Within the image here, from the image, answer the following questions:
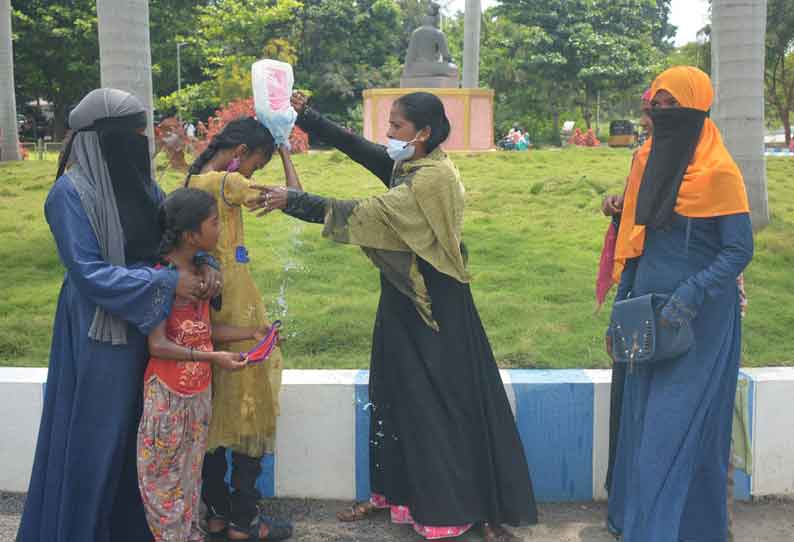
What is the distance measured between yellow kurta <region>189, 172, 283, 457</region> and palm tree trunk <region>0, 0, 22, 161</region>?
1264cm

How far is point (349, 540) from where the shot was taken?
11.6 feet

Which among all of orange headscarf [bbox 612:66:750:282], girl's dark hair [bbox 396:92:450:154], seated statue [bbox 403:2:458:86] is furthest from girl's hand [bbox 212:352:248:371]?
seated statue [bbox 403:2:458:86]

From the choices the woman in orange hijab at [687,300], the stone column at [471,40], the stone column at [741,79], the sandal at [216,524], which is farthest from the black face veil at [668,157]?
the stone column at [471,40]

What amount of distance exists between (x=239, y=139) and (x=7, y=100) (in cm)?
1289

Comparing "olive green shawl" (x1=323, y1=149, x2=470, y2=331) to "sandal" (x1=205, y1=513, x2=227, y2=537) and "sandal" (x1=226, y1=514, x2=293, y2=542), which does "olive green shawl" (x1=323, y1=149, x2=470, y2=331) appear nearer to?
"sandal" (x1=226, y1=514, x2=293, y2=542)

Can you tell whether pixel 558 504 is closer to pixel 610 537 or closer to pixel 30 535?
pixel 610 537

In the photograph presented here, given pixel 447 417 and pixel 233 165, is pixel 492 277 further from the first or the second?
pixel 233 165

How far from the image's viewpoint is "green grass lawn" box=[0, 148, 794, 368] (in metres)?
4.82

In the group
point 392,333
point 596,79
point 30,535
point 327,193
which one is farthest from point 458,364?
point 596,79

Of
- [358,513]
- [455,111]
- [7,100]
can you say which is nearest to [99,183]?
[358,513]

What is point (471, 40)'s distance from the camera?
57.2ft

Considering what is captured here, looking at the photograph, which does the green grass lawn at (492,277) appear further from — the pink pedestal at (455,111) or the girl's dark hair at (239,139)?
the pink pedestal at (455,111)

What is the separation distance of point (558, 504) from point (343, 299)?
84.2 inches

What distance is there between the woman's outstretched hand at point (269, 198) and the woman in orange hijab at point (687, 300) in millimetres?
1258
